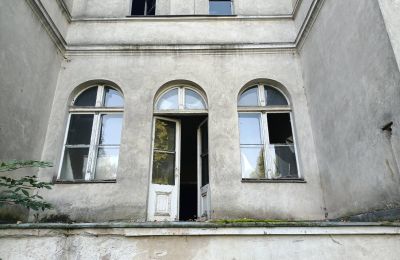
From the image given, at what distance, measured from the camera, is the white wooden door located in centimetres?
613

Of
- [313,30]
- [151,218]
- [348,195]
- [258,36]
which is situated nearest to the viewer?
[348,195]

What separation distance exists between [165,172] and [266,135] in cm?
229

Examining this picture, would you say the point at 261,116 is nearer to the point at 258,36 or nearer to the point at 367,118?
the point at 258,36

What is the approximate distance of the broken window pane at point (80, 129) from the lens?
662cm

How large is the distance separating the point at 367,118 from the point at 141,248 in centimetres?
361

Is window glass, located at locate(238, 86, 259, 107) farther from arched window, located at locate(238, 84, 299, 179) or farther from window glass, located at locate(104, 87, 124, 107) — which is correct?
window glass, located at locate(104, 87, 124, 107)

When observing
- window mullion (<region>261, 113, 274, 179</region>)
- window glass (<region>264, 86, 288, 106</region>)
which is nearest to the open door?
window mullion (<region>261, 113, 274, 179</region>)

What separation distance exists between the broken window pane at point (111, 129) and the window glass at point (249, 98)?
2727mm

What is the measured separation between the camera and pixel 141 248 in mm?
3242

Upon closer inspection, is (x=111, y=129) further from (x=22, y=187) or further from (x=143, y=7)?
(x=143, y=7)

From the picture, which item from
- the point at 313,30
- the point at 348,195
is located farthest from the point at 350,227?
the point at 313,30

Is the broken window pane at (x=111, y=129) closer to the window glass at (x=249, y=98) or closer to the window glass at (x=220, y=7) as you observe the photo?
the window glass at (x=249, y=98)

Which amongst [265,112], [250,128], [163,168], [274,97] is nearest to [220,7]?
[274,97]

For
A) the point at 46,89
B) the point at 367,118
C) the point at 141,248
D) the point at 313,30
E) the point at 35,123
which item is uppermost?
the point at 313,30
